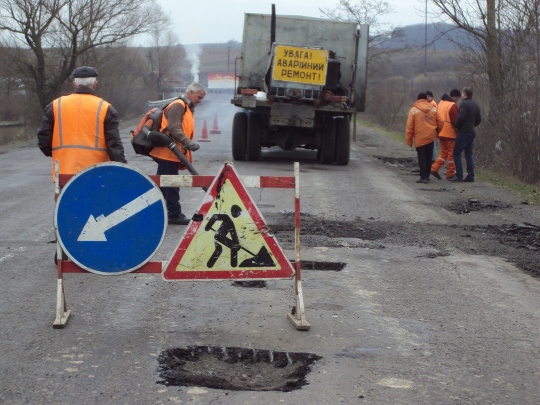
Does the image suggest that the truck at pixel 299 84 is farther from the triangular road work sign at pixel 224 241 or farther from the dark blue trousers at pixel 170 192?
the triangular road work sign at pixel 224 241

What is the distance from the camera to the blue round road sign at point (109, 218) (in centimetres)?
565

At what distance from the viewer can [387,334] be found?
18.6ft

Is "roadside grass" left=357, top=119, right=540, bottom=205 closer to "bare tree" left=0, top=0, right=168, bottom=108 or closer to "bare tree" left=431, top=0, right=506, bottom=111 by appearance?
"bare tree" left=431, top=0, right=506, bottom=111

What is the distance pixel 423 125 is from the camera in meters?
15.2

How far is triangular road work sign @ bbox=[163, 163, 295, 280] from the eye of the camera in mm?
5730

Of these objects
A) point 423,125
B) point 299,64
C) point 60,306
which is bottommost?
point 60,306

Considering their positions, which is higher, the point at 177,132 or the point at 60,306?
the point at 177,132

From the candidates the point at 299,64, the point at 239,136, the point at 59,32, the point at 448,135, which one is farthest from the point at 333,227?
the point at 59,32

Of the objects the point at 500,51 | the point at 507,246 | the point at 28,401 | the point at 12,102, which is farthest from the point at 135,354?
the point at 12,102

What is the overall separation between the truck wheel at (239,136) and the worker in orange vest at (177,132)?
864cm

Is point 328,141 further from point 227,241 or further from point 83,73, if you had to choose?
point 227,241

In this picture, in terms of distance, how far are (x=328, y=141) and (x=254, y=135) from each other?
157 centimetres

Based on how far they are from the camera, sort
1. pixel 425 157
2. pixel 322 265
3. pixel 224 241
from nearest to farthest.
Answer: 1. pixel 224 241
2. pixel 322 265
3. pixel 425 157

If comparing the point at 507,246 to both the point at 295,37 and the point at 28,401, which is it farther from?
the point at 295,37
